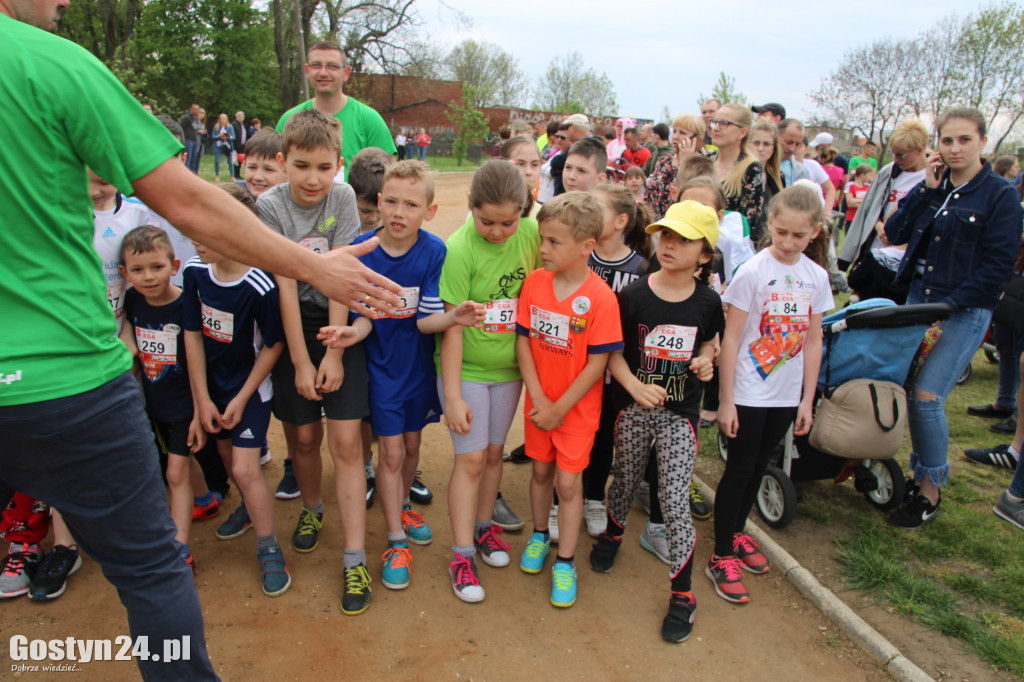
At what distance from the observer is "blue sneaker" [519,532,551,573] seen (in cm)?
339

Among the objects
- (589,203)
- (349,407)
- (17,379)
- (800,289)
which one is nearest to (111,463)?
(17,379)

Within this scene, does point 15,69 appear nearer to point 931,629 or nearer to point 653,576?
point 653,576

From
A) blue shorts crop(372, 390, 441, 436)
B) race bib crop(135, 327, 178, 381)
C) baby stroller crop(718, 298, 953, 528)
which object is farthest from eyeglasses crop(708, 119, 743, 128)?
race bib crop(135, 327, 178, 381)

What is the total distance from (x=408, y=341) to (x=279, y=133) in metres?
2.12

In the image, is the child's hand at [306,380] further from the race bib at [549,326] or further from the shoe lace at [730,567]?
the shoe lace at [730,567]

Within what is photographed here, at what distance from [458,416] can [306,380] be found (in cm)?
75

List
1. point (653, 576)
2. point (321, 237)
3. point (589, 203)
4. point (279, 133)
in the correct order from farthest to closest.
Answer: point (279, 133) → point (653, 576) → point (321, 237) → point (589, 203)

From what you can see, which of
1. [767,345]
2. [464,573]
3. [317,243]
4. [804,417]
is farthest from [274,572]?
[804,417]

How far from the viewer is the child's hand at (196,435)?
10.1ft

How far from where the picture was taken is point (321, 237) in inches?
128

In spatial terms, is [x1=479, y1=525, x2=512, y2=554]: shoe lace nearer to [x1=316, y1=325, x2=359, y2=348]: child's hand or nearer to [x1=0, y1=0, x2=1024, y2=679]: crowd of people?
[x1=0, y1=0, x2=1024, y2=679]: crowd of people

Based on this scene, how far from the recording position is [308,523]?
3520 millimetres

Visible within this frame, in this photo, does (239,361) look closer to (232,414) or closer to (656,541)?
(232,414)

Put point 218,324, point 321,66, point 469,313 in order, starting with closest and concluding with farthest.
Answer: point 469,313 < point 218,324 < point 321,66
